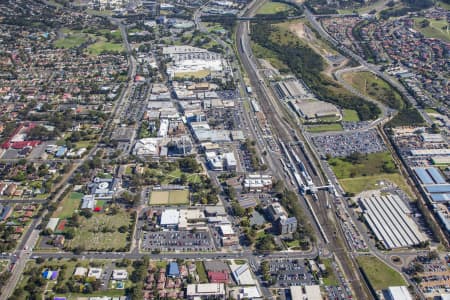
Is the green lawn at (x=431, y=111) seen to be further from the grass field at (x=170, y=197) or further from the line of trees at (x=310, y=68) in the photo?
the grass field at (x=170, y=197)

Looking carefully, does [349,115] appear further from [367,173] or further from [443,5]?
[443,5]

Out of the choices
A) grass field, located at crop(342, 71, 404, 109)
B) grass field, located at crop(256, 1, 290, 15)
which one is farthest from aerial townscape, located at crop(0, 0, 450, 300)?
grass field, located at crop(256, 1, 290, 15)

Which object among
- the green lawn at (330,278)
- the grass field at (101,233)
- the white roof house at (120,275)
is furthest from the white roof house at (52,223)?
the green lawn at (330,278)

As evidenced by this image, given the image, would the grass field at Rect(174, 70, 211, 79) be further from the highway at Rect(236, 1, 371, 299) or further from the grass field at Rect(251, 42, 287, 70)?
the grass field at Rect(251, 42, 287, 70)

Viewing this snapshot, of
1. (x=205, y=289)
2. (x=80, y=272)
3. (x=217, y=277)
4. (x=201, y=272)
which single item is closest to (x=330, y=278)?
(x=217, y=277)

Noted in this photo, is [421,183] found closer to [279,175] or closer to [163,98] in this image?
[279,175]

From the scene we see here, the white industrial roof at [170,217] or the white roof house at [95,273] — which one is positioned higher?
the white industrial roof at [170,217]

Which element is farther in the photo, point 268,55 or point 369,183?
point 268,55
